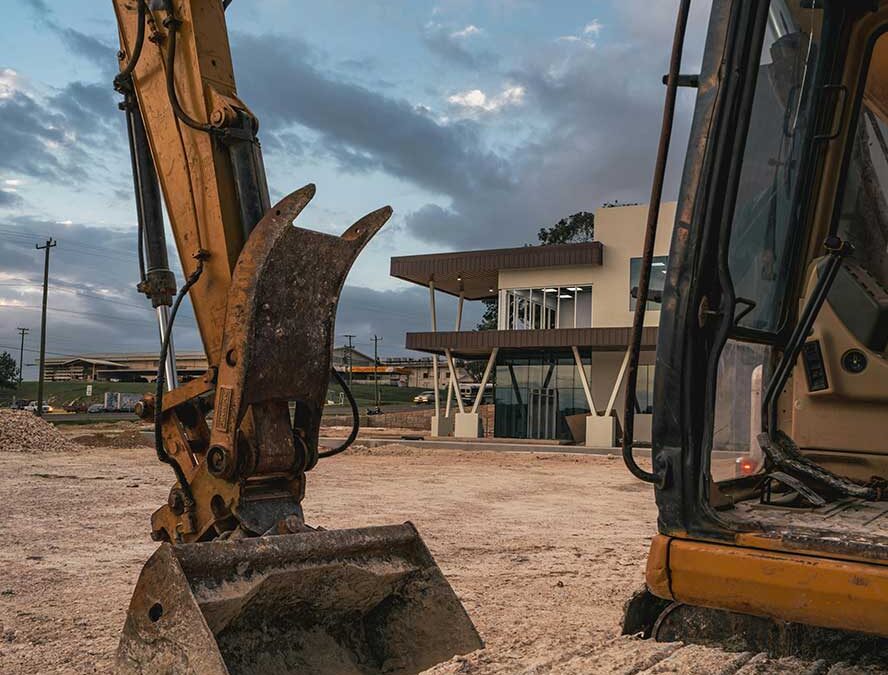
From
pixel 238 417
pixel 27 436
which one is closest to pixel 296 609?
pixel 238 417

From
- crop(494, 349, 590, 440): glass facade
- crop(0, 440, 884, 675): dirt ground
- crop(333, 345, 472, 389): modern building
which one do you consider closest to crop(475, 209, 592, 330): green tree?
crop(494, 349, 590, 440): glass facade

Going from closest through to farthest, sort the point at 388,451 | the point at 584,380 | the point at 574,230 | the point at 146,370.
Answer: the point at 388,451 → the point at 584,380 → the point at 574,230 → the point at 146,370

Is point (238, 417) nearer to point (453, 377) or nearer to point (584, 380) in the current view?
point (584, 380)

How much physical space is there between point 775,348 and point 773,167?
26.5 inches

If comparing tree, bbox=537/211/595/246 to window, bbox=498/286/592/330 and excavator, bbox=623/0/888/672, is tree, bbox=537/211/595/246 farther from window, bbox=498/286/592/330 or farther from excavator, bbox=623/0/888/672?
excavator, bbox=623/0/888/672

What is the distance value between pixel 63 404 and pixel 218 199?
7607 centimetres

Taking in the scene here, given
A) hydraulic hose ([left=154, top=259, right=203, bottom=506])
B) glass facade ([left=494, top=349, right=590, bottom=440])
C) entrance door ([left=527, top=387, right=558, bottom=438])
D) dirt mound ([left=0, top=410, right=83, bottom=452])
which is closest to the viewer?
hydraulic hose ([left=154, top=259, right=203, bottom=506])

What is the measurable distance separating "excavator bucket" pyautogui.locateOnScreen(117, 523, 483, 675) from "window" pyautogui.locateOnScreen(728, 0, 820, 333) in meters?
1.74

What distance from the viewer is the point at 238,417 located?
369cm

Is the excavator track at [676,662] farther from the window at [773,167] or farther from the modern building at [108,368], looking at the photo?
the modern building at [108,368]

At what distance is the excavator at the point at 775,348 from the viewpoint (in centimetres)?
236

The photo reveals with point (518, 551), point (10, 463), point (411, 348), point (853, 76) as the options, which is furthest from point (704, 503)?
point (411, 348)

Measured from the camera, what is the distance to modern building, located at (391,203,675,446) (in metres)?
29.0

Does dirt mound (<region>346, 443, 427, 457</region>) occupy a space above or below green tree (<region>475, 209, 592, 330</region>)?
below
